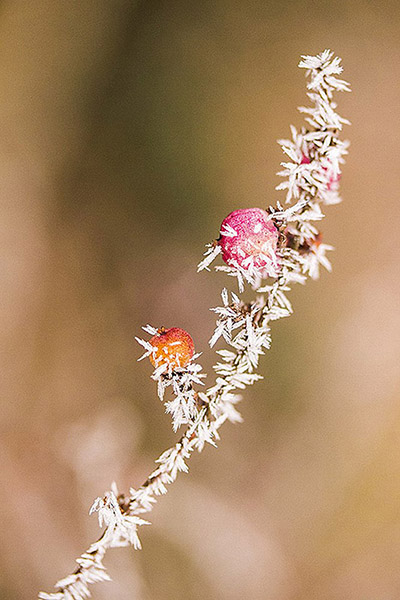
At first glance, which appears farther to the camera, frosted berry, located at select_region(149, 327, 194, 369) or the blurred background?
the blurred background

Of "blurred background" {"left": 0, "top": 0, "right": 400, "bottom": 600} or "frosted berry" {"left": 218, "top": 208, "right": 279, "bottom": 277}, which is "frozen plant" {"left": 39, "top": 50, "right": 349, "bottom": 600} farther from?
"blurred background" {"left": 0, "top": 0, "right": 400, "bottom": 600}

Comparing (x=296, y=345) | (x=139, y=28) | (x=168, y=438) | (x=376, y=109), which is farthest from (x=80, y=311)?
(x=376, y=109)

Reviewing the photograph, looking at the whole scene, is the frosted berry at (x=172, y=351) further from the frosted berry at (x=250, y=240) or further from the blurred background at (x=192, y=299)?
the blurred background at (x=192, y=299)

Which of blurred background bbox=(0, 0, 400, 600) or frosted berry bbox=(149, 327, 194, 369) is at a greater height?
blurred background bbox=(0, 0, 400, 600)

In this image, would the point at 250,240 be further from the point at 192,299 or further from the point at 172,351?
the point at 192,299

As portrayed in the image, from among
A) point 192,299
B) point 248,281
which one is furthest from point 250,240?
point 192,299

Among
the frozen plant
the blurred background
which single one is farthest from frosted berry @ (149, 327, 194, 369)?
the blurred background
